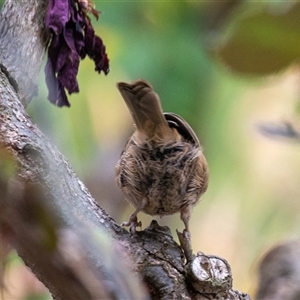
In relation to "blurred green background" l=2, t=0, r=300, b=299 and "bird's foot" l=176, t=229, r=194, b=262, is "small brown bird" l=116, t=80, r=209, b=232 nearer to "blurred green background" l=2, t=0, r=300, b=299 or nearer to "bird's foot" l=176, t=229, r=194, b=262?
"bird's foot" l=176, t=229, r=194, b=262

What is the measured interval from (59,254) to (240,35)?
140cm

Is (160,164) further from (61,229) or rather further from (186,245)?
(61,229)

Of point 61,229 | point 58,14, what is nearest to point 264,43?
point 58,14

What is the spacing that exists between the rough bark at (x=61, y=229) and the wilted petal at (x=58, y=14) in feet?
0.26

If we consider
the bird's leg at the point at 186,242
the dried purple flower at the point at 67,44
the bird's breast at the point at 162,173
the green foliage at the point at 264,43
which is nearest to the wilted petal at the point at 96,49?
the dried purple flower at the point at 67,44

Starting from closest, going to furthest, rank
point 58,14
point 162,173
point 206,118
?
point 58,14, point 162,173, point 206,118

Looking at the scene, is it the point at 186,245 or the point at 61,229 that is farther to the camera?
the point at 186,245

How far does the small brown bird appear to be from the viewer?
1025 mm

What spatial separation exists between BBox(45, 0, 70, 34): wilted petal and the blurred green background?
0.93 meters

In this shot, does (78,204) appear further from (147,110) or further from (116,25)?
(116,25)

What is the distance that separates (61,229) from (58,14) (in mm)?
636

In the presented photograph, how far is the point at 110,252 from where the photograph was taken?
34 centimetres

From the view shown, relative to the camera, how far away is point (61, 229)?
1.11 feet

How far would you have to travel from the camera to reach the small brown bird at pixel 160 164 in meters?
1.03
